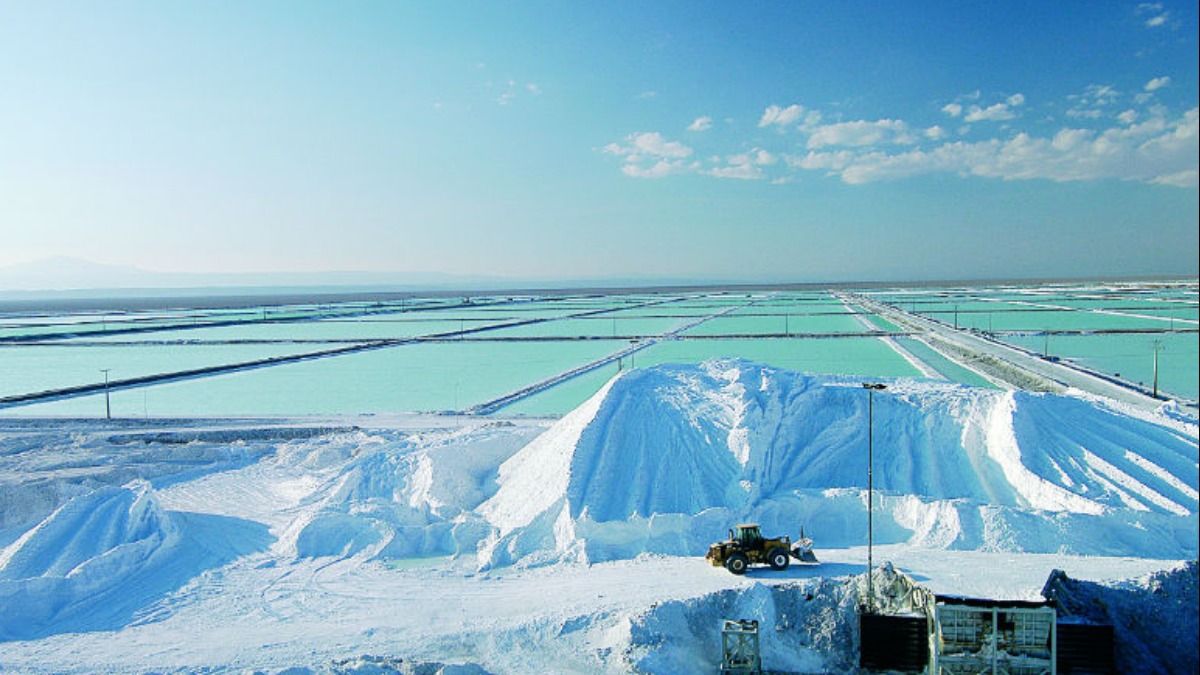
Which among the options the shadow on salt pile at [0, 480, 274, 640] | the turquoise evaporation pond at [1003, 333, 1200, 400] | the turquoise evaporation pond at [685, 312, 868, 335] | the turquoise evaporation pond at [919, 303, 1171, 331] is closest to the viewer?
the shadow on salt pile at [0, 480, 274, 640]

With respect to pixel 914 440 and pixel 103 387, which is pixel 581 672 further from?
pixel 103 387

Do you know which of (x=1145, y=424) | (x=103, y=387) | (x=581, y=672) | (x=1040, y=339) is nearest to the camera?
(x=581, y=672)

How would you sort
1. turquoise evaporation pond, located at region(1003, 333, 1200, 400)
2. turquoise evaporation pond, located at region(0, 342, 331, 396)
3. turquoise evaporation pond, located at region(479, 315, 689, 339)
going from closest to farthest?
turquoise evaporation pond, located at region(1003, 333, 1200, 400) → turquoise evaporation pond, located at region(0, 342, 331, 396) → turquoise evaporation pond, located at region(479, 315, 689, 339)

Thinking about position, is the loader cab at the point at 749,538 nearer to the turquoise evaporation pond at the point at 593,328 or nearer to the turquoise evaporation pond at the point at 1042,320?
the turquoise evaporation pond at the point at 1042,320

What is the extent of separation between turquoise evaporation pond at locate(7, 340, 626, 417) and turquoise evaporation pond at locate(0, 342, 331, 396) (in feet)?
9.94

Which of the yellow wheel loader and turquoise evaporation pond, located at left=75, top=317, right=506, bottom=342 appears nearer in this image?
the yellow wheel loader

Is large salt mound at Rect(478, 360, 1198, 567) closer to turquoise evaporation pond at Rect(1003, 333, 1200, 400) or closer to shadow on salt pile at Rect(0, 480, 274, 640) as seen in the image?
shadow on salt pile at Rect(0, 480, 274, 640)

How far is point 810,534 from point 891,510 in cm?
90

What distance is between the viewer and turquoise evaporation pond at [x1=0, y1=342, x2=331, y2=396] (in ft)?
77.0

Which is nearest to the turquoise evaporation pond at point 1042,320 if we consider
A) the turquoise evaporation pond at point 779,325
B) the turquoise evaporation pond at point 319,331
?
the turquoise evaporation pond at point 779,325

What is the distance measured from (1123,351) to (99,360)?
32.7 m

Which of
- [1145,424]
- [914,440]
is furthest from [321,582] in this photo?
[1145,424]

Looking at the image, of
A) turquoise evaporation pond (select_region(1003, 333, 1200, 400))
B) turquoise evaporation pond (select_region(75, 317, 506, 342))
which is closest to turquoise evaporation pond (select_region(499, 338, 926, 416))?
turquoise evaporation pond (select_region(1003, 333, 1200, 400))

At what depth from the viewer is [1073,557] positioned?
7156 millimetres
